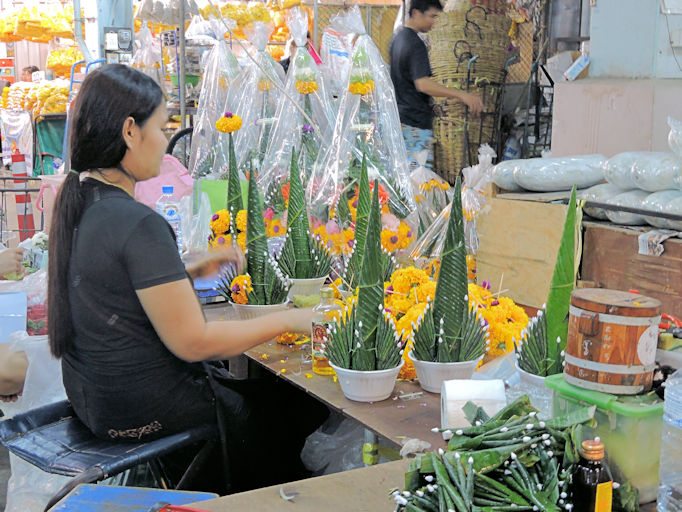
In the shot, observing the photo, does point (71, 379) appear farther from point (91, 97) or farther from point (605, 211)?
point (605, 211)

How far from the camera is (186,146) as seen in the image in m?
5.03

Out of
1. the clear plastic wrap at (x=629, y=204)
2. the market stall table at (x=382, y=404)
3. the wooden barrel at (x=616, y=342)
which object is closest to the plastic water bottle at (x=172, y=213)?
the market stall table at (x=382, y=404)

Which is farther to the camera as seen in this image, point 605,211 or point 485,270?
point 485,270

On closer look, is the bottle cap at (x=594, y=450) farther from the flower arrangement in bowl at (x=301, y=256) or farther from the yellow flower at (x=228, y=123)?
the yellow flower at (x=228, y=123)

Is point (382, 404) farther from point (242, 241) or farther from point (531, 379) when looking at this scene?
point (242, 241)

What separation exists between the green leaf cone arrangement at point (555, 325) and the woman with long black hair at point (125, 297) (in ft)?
1.90

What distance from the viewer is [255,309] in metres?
2.41

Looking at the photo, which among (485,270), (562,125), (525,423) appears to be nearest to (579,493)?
(525,423)

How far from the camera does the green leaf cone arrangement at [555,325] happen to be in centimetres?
164

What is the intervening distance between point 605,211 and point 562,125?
1.42 metres

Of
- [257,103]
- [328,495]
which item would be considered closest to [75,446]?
[328,495]

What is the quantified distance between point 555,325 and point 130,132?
1.05 meters

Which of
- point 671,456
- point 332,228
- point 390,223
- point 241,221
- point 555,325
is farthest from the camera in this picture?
point 332,228

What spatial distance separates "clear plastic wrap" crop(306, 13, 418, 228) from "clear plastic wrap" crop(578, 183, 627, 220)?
2.23ft
